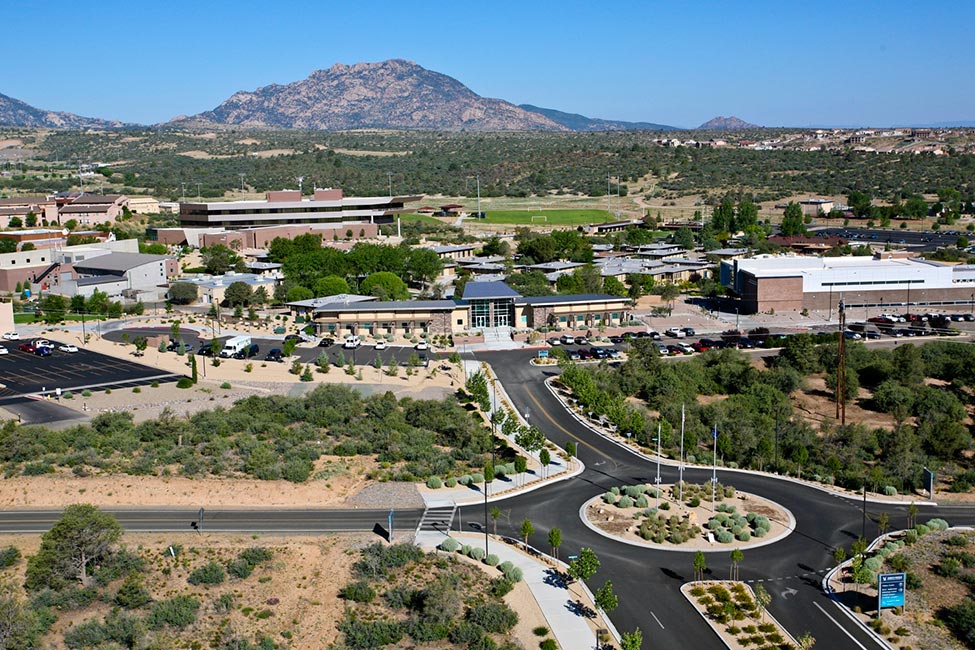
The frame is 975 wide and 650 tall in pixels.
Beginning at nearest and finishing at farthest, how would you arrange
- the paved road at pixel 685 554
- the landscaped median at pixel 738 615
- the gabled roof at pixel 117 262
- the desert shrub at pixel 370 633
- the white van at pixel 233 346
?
the landscaped median at pixel 738 615 < the desert shrub at pixel 370 633 < the paved road at pixel 685 554 < the white van at pixel 233 346 < the gabled roof at pixel 117 262

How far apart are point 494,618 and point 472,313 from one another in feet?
140

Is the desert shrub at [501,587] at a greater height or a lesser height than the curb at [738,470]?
lesser

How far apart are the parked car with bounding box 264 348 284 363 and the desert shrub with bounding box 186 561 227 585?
97.6 ft

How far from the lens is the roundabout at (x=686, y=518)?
32469 mm

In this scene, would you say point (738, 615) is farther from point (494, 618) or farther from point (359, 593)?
point (359, 593)

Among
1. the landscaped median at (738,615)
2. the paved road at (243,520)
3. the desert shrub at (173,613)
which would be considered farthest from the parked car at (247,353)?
the landscaped median at (738,615)

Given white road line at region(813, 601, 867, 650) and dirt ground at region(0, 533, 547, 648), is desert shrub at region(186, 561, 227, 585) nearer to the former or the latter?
dirt ground at region(0, 533, 547, 648)

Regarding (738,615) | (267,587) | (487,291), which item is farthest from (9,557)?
(487,291)

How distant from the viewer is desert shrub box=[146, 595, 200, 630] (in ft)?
88.5

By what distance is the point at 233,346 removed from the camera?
59906 mm

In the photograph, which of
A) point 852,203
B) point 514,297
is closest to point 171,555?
point 514,297

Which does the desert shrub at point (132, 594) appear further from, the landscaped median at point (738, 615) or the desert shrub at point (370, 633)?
the landscaped median at point (738, 615)

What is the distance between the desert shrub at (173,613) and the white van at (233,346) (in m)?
32.7

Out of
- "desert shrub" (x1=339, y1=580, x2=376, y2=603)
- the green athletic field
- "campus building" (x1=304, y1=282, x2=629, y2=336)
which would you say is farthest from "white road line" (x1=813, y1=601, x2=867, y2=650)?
the green athletic field
